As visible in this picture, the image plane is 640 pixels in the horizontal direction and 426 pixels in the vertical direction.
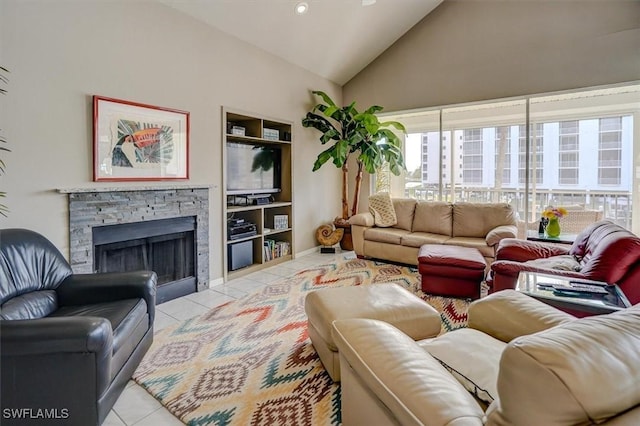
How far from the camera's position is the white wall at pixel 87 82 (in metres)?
2.44

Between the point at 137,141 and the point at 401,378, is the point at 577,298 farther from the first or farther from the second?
the point at 137,141

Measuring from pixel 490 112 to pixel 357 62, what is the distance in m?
2.35

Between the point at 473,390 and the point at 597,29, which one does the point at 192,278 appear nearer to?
the point at 473,390

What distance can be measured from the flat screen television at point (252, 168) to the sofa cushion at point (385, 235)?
1529 millimetres

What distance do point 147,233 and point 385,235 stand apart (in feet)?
9.94

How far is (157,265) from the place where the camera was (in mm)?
3465

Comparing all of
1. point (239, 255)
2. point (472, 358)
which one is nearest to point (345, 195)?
point (239, 255)

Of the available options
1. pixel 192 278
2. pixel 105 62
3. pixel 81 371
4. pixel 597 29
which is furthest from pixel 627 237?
pixel 105 62

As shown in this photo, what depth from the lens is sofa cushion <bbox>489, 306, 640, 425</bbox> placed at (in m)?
0.64

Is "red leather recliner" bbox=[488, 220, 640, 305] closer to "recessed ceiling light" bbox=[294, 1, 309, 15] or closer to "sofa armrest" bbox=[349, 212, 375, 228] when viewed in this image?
"sofa armrest" bbox=[349, 212, 375, 228]

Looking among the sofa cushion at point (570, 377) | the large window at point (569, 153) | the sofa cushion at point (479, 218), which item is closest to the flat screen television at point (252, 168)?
the sofa cushion at point (479, 218)

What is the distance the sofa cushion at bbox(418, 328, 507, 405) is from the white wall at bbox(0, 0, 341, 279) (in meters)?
2.93

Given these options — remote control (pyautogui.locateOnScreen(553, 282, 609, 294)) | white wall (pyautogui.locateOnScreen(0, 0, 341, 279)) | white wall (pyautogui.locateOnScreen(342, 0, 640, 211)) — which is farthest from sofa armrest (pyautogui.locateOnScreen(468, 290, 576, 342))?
white wall (pyautogui.locateOnScreen(342, 0, 640, 211))

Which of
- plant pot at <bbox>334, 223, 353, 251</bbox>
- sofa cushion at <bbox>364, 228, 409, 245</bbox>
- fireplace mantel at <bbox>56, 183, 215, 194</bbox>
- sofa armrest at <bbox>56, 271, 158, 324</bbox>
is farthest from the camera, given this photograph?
plant pot at <bbox>334, 223, 353, 251</bbox>
